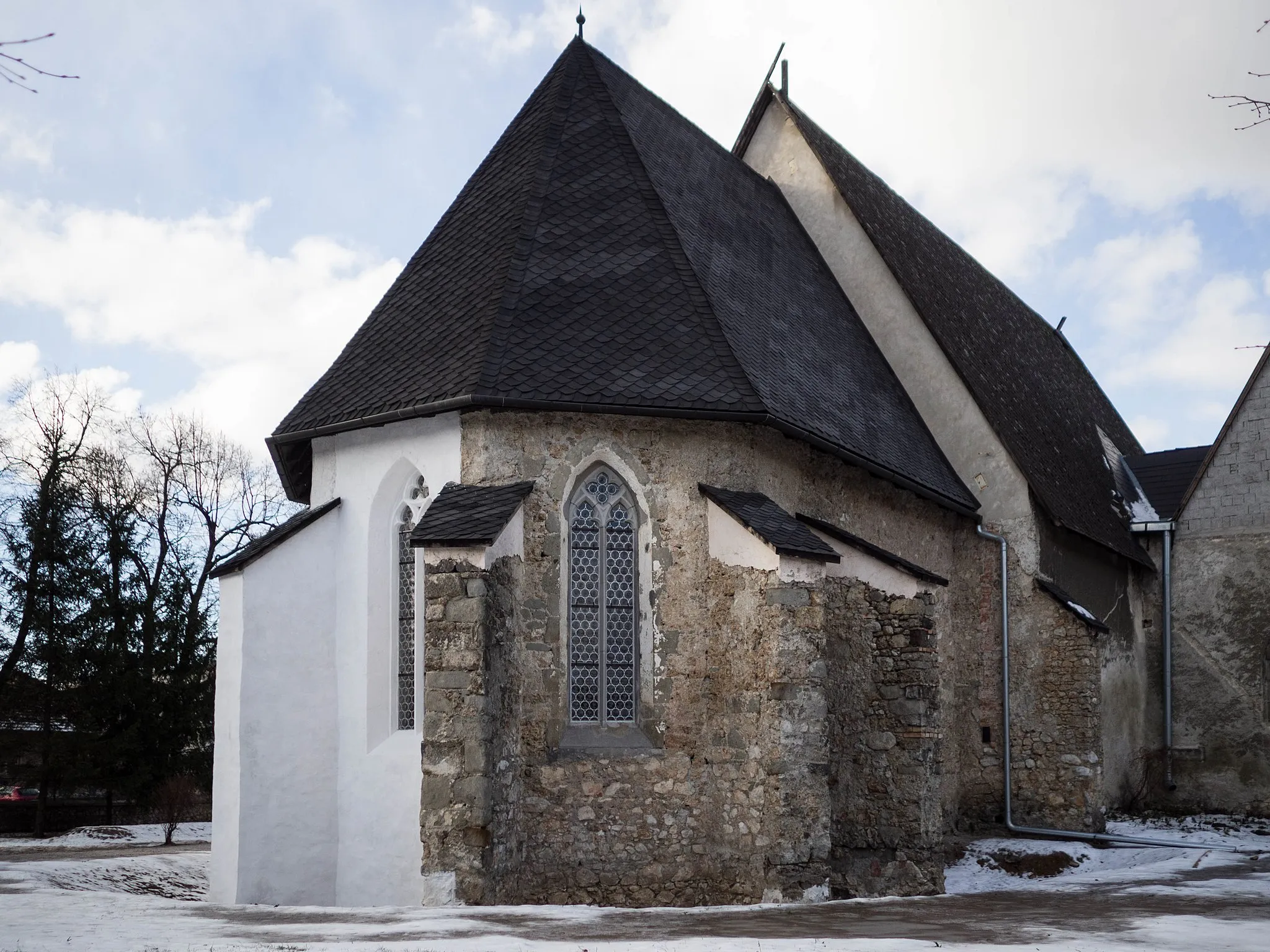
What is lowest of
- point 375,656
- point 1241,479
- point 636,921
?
point 636,921

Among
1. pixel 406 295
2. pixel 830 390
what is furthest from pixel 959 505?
pixel 406 295

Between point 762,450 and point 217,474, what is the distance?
22.4 metres

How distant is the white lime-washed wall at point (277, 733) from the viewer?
12305 mm

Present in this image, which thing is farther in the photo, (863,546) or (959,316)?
(959,316)

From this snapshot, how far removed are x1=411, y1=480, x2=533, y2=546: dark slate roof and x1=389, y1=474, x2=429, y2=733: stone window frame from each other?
883 millimetres

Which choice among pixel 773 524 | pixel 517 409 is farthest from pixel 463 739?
pixel 773 524

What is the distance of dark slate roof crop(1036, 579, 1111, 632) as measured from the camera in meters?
16.8

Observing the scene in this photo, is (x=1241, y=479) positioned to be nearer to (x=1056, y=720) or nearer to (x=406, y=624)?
(x=1056, y=720)

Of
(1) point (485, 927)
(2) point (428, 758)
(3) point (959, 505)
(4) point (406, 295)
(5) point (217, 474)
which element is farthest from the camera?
Answer: (5) point (217, 474)

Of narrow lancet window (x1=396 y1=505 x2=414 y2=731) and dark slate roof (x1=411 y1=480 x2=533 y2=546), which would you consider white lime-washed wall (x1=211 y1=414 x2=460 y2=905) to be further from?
dark slate roof (x1=411 y1=480 x2=533 y2=546)

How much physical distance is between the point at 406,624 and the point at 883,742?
16.8ft

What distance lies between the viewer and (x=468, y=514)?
1135 centimetres

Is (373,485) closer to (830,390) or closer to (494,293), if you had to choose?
A: (494,293)

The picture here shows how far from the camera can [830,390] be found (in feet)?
49.7
